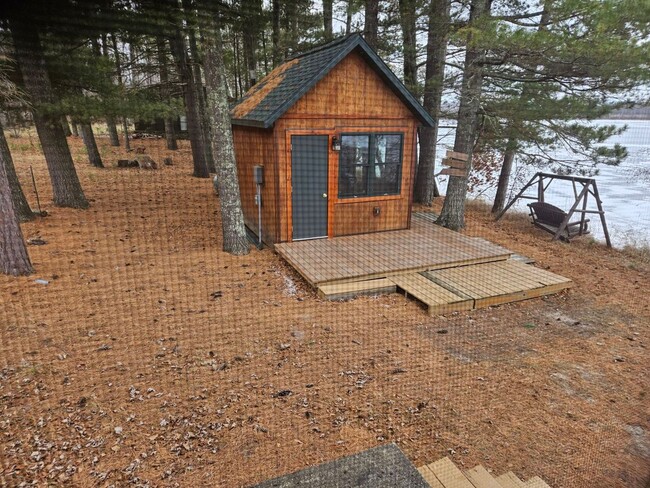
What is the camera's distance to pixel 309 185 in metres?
4.54

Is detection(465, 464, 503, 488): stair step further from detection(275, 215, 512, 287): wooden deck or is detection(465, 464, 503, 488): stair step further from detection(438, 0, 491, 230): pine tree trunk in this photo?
detection(438, 0, 491, 230): pine tree trunk

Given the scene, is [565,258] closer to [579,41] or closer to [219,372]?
[579,41]

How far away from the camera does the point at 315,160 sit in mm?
4488

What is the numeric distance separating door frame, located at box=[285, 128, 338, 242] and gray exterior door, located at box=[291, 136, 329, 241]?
0.03 m

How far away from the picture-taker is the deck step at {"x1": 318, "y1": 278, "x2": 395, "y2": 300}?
354cm

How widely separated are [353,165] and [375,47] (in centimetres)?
334

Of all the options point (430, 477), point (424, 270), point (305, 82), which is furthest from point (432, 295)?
point (305, 82)

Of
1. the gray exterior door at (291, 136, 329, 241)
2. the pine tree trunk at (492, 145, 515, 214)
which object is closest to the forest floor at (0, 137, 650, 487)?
the gray exterior door at (291, 136, 329, 241)

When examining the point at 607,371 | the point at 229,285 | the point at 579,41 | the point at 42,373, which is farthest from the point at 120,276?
the point at 579,41

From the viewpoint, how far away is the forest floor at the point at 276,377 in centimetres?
183

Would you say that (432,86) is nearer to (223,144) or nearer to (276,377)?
(223,144)

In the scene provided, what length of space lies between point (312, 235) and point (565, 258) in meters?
3.47

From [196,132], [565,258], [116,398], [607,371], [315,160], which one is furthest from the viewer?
[196,132]

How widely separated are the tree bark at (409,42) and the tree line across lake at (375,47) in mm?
27
